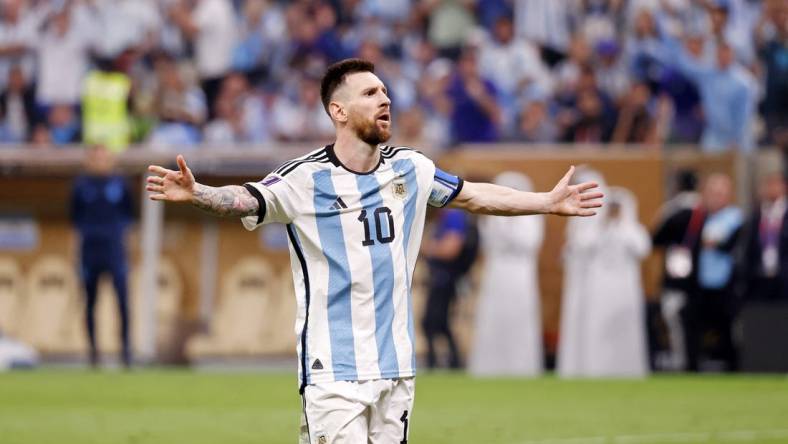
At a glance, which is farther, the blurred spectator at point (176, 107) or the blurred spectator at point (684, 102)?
the blurred spectator at point (176, 107)

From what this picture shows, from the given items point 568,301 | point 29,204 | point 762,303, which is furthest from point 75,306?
point 762,303

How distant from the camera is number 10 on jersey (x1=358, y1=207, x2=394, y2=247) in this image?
6.86 m

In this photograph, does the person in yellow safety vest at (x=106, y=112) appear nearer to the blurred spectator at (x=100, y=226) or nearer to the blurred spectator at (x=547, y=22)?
the blurred spectator at (x=100, y=226)

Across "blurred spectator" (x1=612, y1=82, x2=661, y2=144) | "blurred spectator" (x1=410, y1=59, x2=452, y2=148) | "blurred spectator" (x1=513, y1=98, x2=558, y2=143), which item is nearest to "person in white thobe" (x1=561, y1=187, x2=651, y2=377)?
"blurred spectator" (x1=612, y1=82, x2=661, y2=144)

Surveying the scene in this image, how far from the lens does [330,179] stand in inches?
271

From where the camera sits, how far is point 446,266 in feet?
66.1

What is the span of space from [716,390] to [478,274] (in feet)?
18.7

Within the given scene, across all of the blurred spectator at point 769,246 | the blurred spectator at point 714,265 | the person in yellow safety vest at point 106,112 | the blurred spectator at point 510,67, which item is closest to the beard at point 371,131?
the blurred spectator at point 769,246

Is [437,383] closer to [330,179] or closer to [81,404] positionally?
[81,404]

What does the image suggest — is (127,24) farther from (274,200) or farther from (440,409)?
(274,200)

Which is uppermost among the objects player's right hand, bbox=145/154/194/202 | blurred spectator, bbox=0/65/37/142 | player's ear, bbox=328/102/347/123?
blurred spectator, bbox=0/65/37/142

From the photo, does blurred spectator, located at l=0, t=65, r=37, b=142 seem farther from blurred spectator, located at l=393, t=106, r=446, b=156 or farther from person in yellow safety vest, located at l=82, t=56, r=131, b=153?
blurred spectator, located at l=393, t=106, r=446, b=156

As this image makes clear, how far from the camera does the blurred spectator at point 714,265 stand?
18969 mm

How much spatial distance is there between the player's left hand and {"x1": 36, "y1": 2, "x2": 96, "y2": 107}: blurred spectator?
55.5ft
